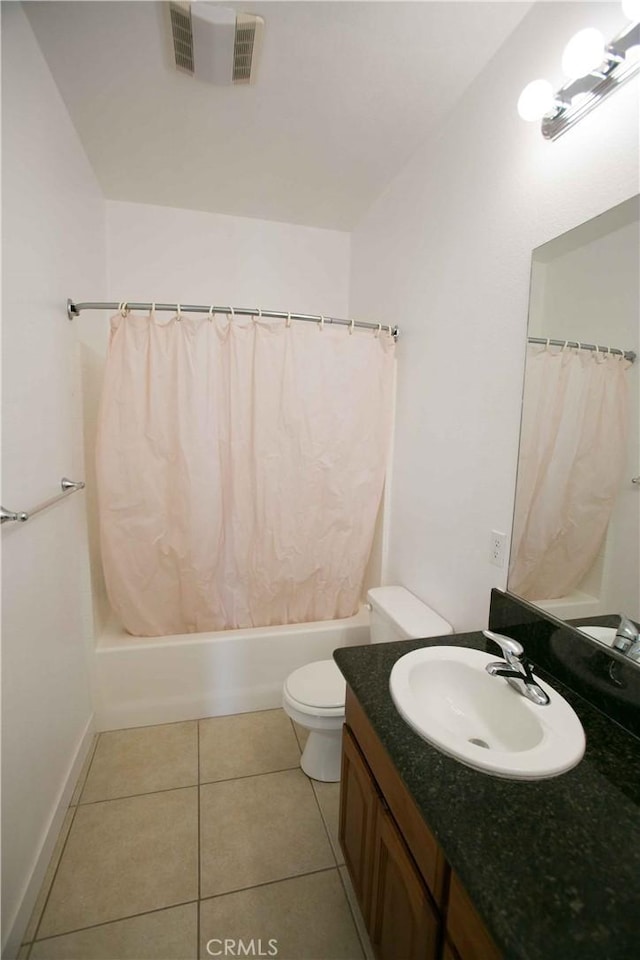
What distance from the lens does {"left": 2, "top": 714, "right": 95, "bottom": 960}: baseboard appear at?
1.05 meters

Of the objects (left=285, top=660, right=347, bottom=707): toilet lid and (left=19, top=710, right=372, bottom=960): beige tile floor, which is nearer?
(left=19, top=710, right=372, bottom=960): beige tile floor

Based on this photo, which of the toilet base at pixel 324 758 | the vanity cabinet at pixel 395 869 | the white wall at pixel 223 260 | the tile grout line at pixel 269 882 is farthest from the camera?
the white wall at pixel 223 260

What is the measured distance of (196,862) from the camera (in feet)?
4.31

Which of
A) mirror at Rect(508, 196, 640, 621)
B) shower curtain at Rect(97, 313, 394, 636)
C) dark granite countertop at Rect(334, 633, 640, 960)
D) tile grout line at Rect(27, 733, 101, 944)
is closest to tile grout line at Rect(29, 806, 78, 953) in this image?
tile grout line at Rect(27, 733, 101, 944)

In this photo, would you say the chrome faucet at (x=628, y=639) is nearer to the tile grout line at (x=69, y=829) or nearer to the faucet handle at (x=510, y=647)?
the faucet handle at (x=510, y=647)

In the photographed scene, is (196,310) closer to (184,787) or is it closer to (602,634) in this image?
(602,634)

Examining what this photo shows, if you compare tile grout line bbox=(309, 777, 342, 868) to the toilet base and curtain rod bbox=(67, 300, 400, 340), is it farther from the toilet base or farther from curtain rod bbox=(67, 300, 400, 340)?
curtain rod bbox=(67, 300, 400, 340)

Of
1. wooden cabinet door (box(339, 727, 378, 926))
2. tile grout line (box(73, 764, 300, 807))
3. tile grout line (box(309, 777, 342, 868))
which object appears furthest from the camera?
tile grout line (box(73, 764, 300, 807))

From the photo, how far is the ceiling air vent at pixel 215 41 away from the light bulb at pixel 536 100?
0.81 meters

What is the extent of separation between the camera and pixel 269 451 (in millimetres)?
1929

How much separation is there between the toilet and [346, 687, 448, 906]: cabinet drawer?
48 cm

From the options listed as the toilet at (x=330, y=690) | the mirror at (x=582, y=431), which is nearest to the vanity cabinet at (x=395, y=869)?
the toilet at (x=330, y=690)

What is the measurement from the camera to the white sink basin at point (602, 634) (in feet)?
3.11

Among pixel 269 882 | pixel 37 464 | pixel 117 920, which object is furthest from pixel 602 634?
pixel 37 464
